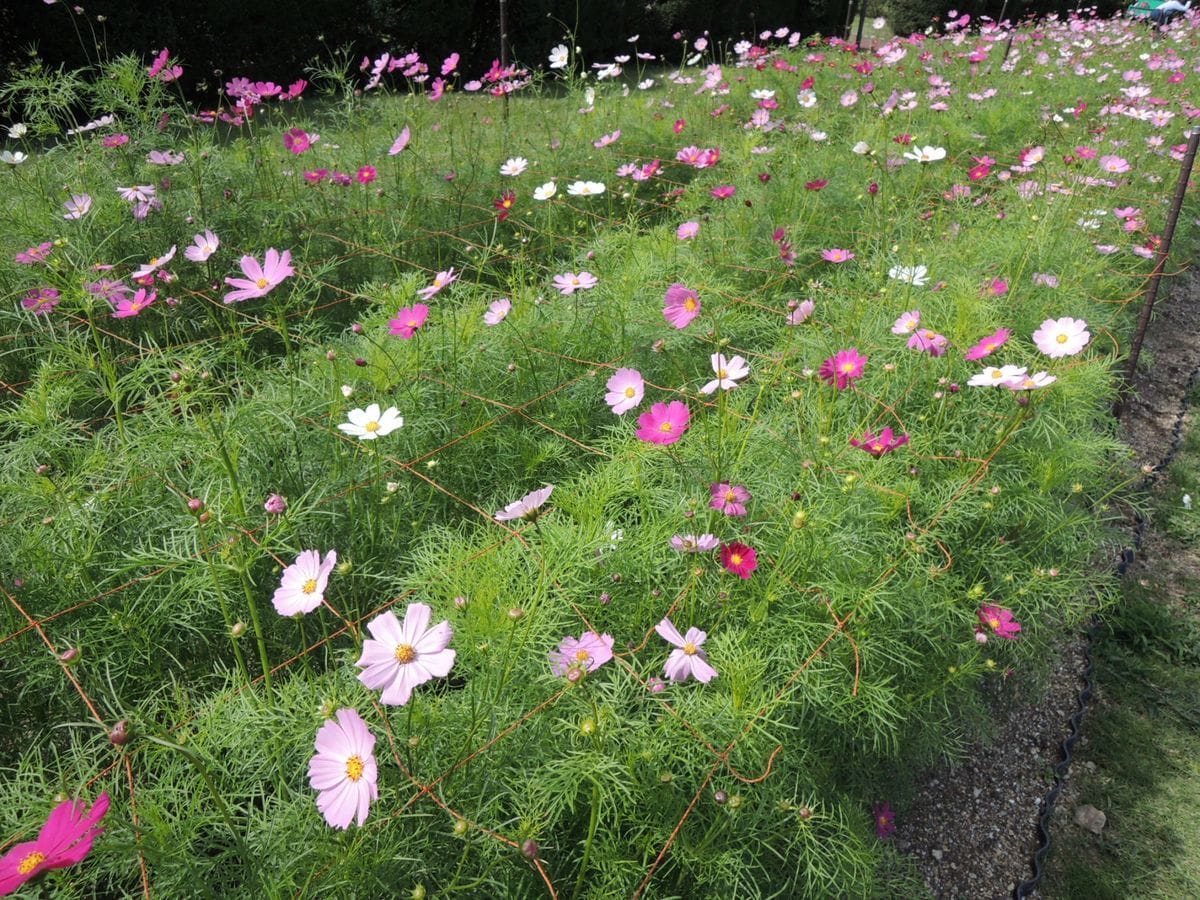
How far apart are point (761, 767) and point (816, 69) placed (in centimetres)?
561

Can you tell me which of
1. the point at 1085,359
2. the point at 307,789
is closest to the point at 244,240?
the point at 307,789

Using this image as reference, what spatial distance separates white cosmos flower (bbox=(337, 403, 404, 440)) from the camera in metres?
1.30

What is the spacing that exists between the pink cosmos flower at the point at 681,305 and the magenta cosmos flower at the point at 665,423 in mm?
332

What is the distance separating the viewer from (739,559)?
1228 mm

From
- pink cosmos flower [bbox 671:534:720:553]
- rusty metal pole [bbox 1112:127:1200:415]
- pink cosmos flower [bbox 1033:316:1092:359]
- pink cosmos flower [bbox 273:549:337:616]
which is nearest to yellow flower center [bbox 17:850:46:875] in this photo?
pink cosmos flower [bbox 273:549:337:616]

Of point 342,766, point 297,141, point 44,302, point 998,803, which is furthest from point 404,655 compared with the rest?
point 297,141

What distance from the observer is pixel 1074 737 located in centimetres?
177

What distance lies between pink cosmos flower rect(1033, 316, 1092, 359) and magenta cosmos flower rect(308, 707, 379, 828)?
1.43 m

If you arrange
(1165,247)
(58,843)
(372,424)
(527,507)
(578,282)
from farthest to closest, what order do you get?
(1165,247) < (578,282) < (372,424) < (527,507) < (58,843)

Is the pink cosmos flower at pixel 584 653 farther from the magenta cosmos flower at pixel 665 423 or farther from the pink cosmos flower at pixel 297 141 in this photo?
the pink cosmos flower at pixel 297 141

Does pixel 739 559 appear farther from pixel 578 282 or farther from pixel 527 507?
pixel 578 282

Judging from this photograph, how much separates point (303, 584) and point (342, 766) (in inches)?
11.5

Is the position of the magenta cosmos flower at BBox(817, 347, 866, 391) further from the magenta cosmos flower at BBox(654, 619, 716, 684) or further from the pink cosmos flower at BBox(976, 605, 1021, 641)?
the magenta cosmos flower at BBox(654, 619, 716, 684)

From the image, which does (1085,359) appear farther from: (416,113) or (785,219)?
(416,113)
